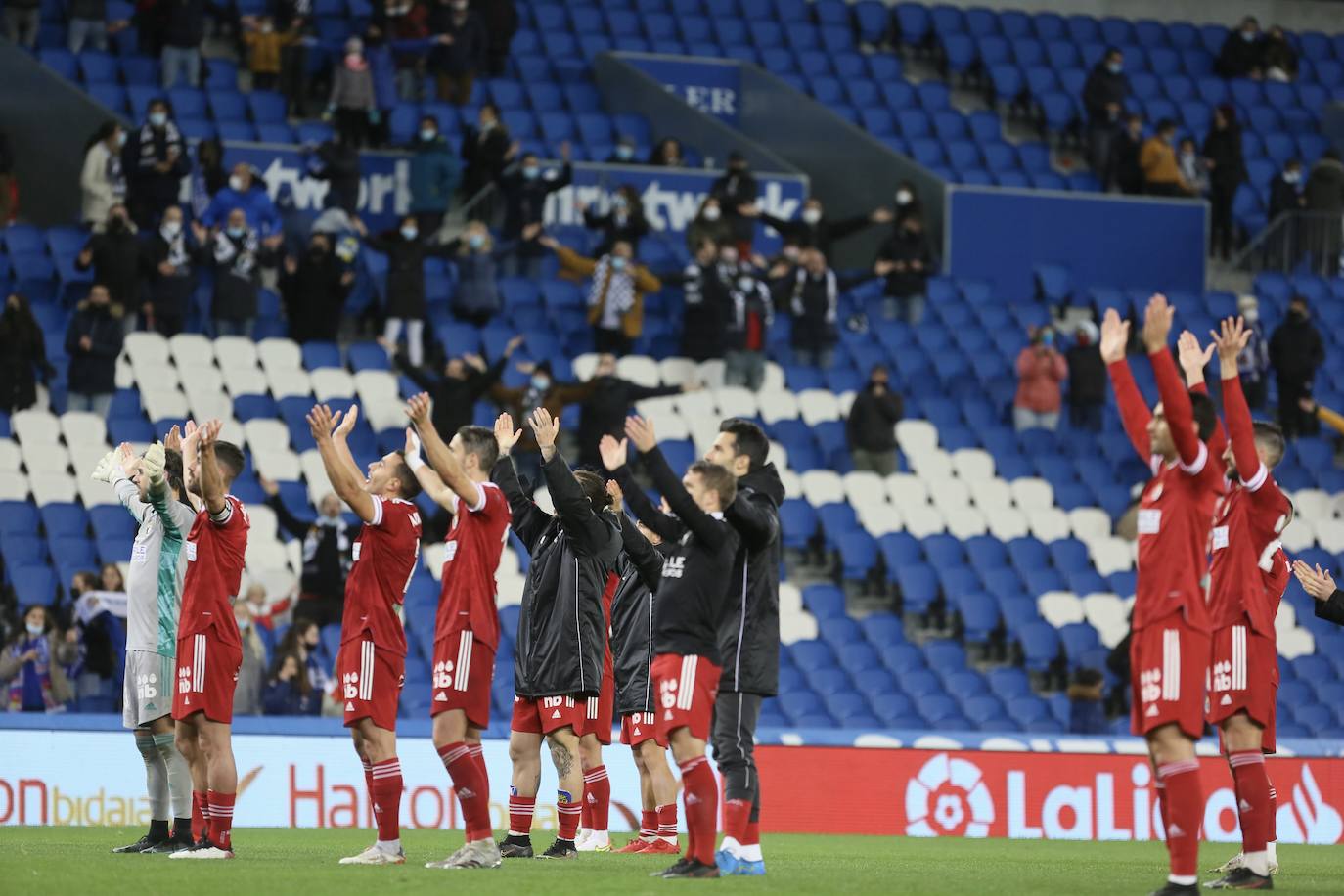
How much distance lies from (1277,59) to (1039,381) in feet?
37.0

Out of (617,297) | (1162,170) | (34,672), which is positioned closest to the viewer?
(34,672)

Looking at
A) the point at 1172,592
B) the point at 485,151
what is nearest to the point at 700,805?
the point at 1172,592

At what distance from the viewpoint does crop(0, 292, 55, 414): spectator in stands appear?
21656 mm

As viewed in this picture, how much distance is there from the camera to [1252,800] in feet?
35.9

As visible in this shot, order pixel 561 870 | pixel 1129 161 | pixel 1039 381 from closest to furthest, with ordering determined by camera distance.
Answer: pixel 561 870 < pixel 1039 381 < pixel 1129 161

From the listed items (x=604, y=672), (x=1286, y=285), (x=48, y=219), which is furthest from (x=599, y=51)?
(x=604, y=672)

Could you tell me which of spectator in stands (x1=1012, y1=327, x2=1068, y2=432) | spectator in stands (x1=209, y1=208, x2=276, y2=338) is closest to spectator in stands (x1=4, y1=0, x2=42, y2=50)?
spectator in stands (x1=209, y1=208, x2=276, y2=338)

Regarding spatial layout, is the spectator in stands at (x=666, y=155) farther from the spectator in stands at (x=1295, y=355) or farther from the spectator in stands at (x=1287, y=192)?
the spectator in stands at (x=1287, y=192)

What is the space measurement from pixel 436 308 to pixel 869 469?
19.0 feet

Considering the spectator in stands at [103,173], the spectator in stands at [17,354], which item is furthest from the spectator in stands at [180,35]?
the spectator in stands at [17,354]

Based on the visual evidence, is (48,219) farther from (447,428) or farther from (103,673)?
(103,673)

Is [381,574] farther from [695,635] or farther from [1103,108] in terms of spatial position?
[1103,108]

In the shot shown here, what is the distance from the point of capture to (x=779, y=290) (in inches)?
1014

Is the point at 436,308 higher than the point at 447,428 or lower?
higher
